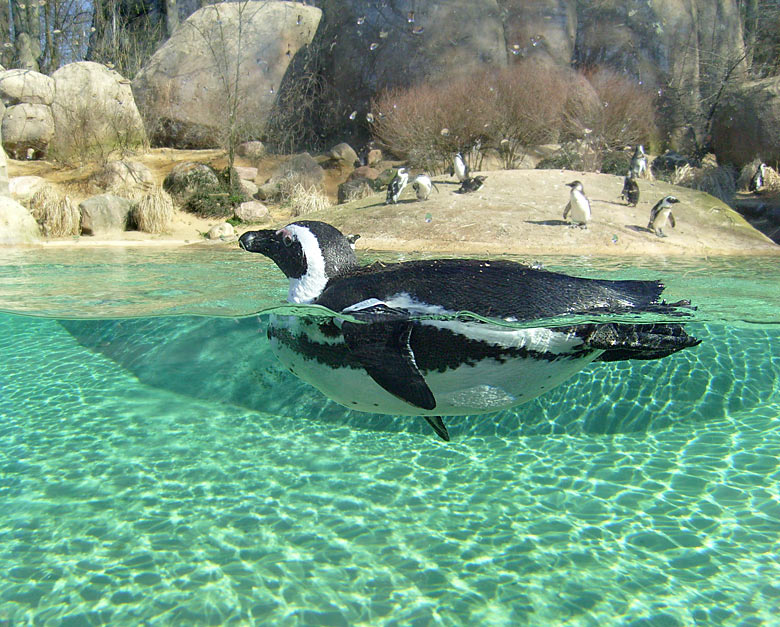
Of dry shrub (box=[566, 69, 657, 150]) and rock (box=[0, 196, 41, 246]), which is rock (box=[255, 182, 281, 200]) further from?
dry shrub (box=[566, 69, 657, 150])

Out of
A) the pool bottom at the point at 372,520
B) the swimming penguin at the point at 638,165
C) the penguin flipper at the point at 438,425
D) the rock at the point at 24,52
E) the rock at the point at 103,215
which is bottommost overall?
the pool bottom at the point at 372,520

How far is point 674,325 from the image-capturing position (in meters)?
2.95

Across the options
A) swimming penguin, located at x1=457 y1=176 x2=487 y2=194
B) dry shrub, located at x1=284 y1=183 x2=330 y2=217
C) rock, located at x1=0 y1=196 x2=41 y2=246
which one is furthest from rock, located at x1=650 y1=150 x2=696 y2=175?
rock, located at x1=0 y1=196 x2=41 y2=246

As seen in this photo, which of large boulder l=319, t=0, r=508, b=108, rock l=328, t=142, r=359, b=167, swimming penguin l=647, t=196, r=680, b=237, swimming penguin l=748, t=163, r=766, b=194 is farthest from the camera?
large boulder l=319, t=0, r=508, b=108

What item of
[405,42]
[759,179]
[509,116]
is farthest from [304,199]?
[759,179]

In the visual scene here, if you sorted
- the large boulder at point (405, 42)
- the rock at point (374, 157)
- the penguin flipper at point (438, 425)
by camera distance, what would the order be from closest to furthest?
the penguin flipper at point (438, 425) → the rock at point (374, 157) → the large boulder at point (405, 42)

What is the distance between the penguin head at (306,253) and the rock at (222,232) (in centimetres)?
1052

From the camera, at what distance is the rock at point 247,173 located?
18683 mm

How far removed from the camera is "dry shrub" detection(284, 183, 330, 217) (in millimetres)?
15719

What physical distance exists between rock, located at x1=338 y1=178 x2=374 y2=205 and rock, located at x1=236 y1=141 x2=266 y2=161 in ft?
14.3

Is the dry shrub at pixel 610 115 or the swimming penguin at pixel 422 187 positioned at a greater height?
the dry shrub at pixel 610 115

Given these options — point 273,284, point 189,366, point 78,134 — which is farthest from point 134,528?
point 78,134

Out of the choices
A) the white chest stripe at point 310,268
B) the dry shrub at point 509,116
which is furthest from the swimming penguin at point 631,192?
the white chest stripe at point 310,268

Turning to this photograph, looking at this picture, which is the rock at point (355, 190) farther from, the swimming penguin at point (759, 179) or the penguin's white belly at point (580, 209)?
the swimming penguin at point (759, 179)
